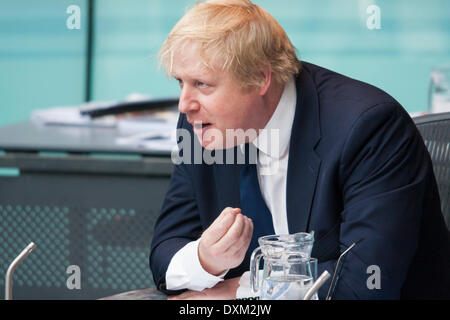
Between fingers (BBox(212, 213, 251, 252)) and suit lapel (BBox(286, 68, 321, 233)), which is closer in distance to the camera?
fingers (BBox(212, 213, 251, 252))

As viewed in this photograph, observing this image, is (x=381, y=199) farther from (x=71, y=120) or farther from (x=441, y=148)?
(x=71, y=120)

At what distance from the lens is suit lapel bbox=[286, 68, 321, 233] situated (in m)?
1.38

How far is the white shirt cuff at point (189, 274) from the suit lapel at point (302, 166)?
0.60ft

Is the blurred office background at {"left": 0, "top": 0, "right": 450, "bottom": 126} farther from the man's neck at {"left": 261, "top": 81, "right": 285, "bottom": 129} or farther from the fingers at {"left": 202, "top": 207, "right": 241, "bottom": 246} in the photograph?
the fingers at {"left": 202, "top": 207, "right": 241, "bottom": 246}

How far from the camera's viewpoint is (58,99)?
3.84 m

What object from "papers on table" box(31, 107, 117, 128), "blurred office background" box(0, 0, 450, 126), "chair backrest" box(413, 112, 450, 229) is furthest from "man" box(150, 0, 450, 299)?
"blurred office background" box(0, 0, 450, 126)

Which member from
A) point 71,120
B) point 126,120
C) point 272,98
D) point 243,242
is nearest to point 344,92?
point 272,98

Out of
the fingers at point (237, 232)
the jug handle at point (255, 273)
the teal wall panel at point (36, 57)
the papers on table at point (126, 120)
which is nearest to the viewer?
the jug handle at point (255, 273)

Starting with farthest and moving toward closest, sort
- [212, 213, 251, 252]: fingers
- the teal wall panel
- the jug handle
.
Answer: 1. the teal wall panel
2. [212, 213, 251, 252]: fingers
3. the jug handle

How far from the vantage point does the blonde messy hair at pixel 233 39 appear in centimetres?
130

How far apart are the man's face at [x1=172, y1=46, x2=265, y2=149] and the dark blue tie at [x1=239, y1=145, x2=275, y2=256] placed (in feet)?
0.33

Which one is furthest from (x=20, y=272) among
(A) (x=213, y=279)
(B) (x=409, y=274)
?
(B) (x=409, y=274)

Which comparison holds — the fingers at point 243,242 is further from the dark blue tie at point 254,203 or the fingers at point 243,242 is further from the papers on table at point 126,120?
the papers on table at point 126,120

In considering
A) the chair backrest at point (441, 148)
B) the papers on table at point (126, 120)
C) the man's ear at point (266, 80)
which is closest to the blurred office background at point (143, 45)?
the papers on table at point (126, 120)
